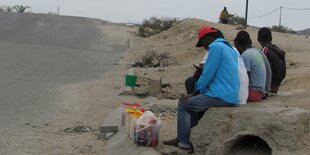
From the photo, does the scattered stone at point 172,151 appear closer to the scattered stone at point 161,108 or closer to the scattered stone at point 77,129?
the scattered stone at point 77,129

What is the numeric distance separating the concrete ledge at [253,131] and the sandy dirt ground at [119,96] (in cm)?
91

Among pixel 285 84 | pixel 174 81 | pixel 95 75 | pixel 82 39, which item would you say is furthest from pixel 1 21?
pixel 285 84

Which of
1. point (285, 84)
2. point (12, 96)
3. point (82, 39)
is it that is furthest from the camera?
point (82, 39)

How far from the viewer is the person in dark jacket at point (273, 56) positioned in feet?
28.4

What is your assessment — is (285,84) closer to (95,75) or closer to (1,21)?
(95,75)

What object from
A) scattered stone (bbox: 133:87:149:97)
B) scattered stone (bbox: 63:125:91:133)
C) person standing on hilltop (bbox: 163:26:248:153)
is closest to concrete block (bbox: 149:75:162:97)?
scattered stone (bbox: 133:87:149:97)

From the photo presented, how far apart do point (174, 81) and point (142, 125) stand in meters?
8.51

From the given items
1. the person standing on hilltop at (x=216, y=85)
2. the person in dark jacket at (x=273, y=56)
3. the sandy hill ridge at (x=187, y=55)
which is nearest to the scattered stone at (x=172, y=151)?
the person standing on hilltop at (x=216, y=85)

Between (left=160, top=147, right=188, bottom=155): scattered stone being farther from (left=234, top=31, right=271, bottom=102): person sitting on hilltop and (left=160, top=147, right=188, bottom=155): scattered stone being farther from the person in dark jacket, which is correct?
the person in dark jacket

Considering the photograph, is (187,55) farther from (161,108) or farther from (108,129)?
(108,129)

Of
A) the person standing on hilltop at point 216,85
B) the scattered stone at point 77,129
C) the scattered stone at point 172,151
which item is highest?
the person standing on hilltop at point 216,85

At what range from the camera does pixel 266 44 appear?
873cm

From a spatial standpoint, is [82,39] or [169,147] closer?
[169,147]

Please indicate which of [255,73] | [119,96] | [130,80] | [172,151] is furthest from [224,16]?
[172,151]
